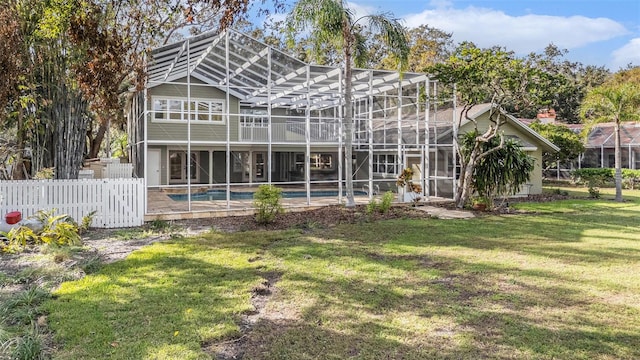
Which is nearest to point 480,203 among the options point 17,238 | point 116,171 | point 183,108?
point 17,238

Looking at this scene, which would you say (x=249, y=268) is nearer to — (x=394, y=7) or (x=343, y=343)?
(x=343, y=343)

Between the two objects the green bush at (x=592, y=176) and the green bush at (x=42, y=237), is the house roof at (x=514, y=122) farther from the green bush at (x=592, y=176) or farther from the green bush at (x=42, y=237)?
the green bush at (x=42, y=237)

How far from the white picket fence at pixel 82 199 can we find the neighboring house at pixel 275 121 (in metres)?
1.50

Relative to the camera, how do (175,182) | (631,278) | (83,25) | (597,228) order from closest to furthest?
1. (631,278)
2. (83,25)
3. (597,228)
4. (175,182)

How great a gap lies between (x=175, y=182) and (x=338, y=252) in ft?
56.3

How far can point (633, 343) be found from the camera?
13.1 feet

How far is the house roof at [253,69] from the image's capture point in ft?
43.6

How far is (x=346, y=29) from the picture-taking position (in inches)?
523

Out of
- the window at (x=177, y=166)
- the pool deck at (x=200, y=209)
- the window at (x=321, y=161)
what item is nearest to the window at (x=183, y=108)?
the window at (x=177, y=166)

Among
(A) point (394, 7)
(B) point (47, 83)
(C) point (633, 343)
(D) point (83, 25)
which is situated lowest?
(C) point (633, 343)

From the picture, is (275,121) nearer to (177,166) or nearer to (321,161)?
(321,161)

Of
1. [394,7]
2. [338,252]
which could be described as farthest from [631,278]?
[394,7]

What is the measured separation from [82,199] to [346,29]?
900 cm

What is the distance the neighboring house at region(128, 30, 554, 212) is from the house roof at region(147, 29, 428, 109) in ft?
0.14
